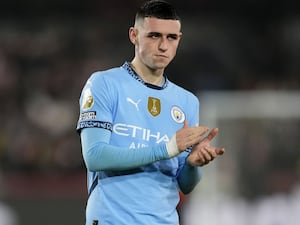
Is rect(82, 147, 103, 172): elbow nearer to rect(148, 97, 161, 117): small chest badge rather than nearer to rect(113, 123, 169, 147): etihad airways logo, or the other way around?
rect(113, 123, 169, 147): etihad airways logo

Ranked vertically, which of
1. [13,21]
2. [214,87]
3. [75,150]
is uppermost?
[13,21]

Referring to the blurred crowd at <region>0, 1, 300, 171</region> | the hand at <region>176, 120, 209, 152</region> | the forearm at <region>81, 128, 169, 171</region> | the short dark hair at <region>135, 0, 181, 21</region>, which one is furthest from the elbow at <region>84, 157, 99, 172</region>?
the blurred crowd at <region>0, 1, 300, 171</region>

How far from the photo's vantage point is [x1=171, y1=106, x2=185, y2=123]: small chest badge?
13.7 ft

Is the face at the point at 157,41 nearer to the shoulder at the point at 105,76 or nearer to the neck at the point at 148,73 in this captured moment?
the neck at the point at 148,73

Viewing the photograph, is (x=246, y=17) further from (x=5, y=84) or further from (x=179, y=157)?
(x=179, y=157)

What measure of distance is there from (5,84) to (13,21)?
61.3 inches

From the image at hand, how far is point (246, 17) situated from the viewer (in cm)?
1250

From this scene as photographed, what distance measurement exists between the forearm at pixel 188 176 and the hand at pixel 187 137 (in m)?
0.34

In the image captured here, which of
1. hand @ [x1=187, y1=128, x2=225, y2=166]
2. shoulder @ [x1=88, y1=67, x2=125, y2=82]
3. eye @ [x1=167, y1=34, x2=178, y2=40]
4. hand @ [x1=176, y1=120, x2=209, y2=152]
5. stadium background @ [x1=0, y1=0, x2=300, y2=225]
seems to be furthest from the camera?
stadium background @ [x1=0, y1=0, x2=300, y2=225]

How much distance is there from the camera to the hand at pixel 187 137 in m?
3.78

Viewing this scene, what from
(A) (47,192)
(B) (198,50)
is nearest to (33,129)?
(A) (47,192)

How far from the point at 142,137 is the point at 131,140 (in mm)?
56

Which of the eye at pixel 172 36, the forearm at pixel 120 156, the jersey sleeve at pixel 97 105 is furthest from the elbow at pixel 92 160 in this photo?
the eye at pixel 172 36

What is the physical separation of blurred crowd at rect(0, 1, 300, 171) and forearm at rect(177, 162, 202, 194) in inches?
229
